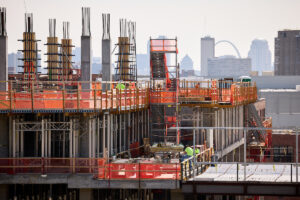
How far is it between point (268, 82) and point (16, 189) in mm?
141036

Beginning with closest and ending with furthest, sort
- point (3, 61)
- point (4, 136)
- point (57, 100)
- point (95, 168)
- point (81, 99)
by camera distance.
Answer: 1. point (95, 168)
2. point (81, 99)
3. point (57, 100)
4. point (4, 136)
5. point (3, 61)

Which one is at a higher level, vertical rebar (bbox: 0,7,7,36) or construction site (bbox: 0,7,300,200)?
vertical rebar (bbox: 0,7,7,36)

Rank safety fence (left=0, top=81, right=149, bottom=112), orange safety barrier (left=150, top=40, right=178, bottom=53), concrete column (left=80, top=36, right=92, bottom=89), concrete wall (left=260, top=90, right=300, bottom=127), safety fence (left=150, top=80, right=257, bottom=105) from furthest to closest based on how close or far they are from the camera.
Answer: concrete wall (left=260, top=90, right=300, bottom=127), concrete column (left=80, top=36, right=92, bottom=89), orange safety barrier (left=150, top=40, right=178, bottom=53), safety fence (left=150, top=80, right=257, bottom=105), safety fence (left=0, top=81, right=149, bottom=112)

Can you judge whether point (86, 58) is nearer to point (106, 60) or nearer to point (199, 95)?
point (106, 60)

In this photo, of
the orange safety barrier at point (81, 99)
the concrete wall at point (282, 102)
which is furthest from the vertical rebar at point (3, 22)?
the concrete wall at point (282, 102)

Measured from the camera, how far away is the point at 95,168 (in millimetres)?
32469

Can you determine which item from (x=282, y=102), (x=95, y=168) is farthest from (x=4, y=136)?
(x=282, y=102)

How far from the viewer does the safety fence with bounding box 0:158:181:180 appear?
31906 mm

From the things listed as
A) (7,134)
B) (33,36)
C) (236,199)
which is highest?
(33,36)

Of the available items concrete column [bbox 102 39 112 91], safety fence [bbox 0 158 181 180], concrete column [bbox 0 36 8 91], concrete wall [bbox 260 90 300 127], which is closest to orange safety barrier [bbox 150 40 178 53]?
concrete column [bbox 102 39 112 91]

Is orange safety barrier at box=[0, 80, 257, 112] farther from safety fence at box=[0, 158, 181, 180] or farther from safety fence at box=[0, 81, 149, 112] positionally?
safety fence at box=[0, 158, 181, 180]

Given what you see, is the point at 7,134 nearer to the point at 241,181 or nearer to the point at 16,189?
the point at 16,189

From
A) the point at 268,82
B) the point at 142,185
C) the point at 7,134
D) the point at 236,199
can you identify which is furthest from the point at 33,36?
the point at 268,82

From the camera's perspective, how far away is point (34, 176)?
32.6 m
